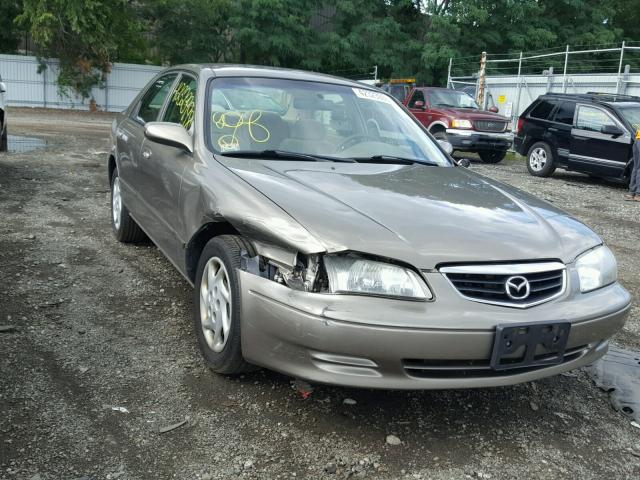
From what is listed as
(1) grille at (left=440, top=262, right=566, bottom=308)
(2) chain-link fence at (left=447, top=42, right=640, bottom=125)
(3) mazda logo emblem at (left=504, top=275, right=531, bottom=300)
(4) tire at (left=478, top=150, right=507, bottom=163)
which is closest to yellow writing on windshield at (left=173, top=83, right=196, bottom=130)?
(1) grille at (left=440, top=262, right=566, bottom=308)

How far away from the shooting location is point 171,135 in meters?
3.86

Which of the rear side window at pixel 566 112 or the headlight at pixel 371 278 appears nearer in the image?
the headlight at pixel 371 278

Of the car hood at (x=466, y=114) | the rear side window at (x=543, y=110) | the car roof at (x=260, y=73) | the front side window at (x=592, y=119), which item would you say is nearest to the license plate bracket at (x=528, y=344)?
the car roof at (x=260, y=73)

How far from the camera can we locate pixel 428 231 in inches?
113

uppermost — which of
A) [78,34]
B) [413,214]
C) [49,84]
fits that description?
[78,34]

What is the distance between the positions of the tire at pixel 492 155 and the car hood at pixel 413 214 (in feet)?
41.5

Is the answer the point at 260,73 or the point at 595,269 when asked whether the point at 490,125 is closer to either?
the point at 260,73

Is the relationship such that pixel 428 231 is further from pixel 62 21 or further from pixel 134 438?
pixel 62 21

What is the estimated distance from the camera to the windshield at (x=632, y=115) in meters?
12.0

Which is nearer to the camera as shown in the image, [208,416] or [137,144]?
[208,416]

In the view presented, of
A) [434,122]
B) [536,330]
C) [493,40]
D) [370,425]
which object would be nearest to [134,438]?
[370,425]

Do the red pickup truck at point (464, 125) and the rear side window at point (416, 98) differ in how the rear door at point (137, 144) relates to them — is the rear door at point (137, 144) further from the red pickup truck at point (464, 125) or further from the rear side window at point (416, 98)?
the rear side window at point (416, 98)

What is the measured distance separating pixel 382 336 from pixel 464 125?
44.3 ft

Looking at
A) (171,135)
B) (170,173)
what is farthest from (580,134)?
(171,135)
